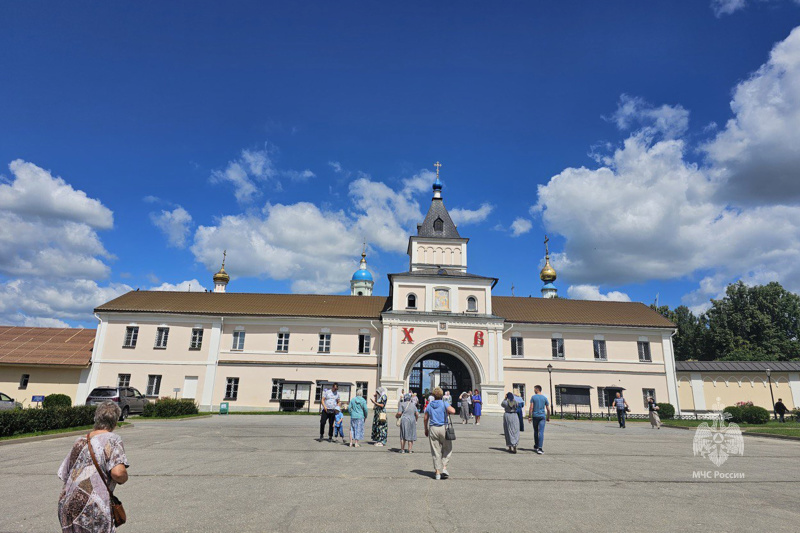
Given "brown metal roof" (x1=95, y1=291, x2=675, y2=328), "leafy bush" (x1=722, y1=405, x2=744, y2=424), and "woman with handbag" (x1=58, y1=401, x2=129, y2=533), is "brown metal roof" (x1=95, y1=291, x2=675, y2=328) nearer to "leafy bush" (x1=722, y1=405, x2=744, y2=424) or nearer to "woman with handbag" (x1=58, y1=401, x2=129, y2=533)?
"leafy bush" (x1=722, y1=405, x2=744, y2=424)

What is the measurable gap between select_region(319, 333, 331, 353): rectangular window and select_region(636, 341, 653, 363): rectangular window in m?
25.0

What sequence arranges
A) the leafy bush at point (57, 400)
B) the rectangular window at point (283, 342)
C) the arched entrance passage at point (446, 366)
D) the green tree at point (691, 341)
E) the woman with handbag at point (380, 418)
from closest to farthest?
the woman with handbag at point (380, 418), the leafy bush at point (57, 400), the arched entrance passage at point (446, 366), the rectangular window at point (283, 342), the green tree at point (691, 341)

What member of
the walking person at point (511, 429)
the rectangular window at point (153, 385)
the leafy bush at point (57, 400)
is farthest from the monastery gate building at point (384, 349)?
the walking person at point (511, 429)

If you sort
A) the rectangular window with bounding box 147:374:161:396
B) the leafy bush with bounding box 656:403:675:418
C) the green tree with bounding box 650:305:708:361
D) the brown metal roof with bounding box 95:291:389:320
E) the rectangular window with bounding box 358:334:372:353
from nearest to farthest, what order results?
1. the leafy bush with bounding box 656:403:675:418
2. the rectangular window with bounding box 147:374:161:396
3. the rectangular window with bounding box 358:334:372:353
4. the brown metal roof with bounding box 95:291:389:320
5. the green tree with bounding box 650:305:708:361

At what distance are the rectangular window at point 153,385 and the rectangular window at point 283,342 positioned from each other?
8.93m

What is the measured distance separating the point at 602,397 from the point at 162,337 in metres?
34.5

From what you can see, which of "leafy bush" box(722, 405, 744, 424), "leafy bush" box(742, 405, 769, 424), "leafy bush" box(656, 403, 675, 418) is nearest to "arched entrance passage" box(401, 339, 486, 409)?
"leafy bush" box(656, 403, 675, 418)

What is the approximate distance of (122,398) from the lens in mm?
22844

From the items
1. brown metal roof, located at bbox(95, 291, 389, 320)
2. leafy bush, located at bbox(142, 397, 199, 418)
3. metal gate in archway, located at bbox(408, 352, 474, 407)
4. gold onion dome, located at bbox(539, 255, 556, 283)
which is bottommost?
leafy bush, located at bbox(142, 397, 199, 418)

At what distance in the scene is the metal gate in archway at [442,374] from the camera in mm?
36469

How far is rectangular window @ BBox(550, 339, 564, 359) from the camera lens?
36.3m

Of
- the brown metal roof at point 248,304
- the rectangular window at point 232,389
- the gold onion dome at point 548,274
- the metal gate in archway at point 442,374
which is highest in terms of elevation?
the gold onion dome at point 548,274

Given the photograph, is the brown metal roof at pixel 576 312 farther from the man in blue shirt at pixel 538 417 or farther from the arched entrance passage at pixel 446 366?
the man in blue shirt at pixel 538 417

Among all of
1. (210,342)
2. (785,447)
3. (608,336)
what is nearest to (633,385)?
(608,336)
